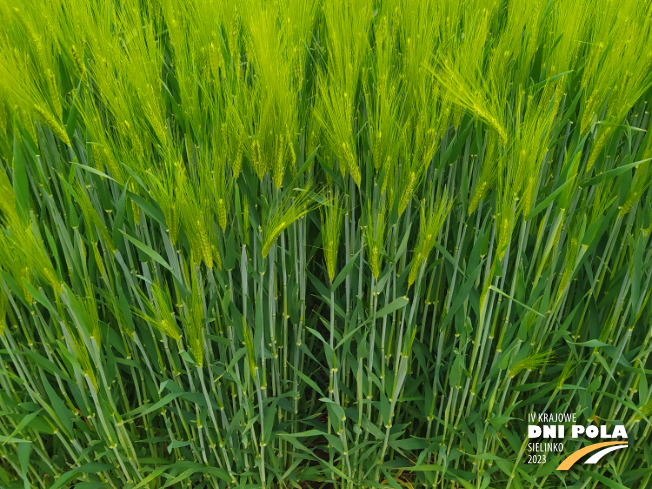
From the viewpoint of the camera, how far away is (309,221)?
114 centimetres

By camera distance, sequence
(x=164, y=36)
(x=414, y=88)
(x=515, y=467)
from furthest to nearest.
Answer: (x=164, y=36), (x=515, y=467), (x=414, y=88)

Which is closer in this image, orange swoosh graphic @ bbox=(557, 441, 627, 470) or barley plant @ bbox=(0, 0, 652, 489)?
barley plant @ bbox=(0, 0, 652, 489)

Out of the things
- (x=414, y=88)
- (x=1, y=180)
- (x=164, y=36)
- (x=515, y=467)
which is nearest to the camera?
(x=1, y=180)

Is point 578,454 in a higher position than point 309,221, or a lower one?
lower

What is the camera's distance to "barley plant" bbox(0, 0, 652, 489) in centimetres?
80

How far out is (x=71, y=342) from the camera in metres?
0.82

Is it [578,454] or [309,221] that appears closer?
[578,454]

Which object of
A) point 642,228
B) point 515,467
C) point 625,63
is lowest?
point 515,467

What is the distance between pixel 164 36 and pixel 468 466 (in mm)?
1243

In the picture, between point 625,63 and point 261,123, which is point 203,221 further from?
point 625,63

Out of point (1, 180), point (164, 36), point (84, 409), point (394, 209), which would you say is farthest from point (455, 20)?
point (84, 409)

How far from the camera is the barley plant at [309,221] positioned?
80 centimetres

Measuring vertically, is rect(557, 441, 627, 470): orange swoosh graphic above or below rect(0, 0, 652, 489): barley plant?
below

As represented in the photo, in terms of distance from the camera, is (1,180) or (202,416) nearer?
(1,180)
